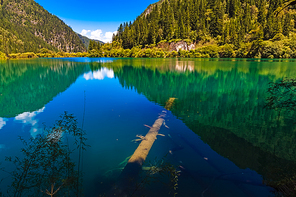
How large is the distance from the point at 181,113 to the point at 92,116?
5674mm

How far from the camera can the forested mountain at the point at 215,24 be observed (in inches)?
4803

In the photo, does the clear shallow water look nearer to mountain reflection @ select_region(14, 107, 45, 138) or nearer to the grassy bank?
mountain reflection @ select_region(14, 107, 45, 138)

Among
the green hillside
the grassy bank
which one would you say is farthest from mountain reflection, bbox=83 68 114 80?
the green hillside

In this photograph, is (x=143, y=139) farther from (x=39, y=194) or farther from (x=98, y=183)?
(x=39, y=194)

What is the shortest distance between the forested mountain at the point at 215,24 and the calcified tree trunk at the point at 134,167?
13035cm

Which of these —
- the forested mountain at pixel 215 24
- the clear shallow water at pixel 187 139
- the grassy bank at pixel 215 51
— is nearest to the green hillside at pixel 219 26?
the forested mountain at pixel 215 24

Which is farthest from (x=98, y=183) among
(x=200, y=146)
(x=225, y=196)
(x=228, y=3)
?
(x=228, y=3)

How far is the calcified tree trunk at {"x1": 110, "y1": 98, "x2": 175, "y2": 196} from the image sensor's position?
462cm

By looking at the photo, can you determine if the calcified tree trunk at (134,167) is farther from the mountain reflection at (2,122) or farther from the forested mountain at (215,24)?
the forested mountain at (215,24)

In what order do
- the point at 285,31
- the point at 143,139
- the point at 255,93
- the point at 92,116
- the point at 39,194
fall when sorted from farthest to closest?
1. the point at 285,31
2. the point at 255,93
3. the point at 92,116
4. the point at 143,139
5. the point at 39,194

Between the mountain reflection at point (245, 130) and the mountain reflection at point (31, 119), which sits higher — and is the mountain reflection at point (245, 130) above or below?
below

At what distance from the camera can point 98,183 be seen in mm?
5000

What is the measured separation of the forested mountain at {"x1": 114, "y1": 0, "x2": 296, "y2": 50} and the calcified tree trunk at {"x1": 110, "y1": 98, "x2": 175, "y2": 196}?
13035 cm

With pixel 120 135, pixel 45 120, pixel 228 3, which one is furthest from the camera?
pixel 228 3
